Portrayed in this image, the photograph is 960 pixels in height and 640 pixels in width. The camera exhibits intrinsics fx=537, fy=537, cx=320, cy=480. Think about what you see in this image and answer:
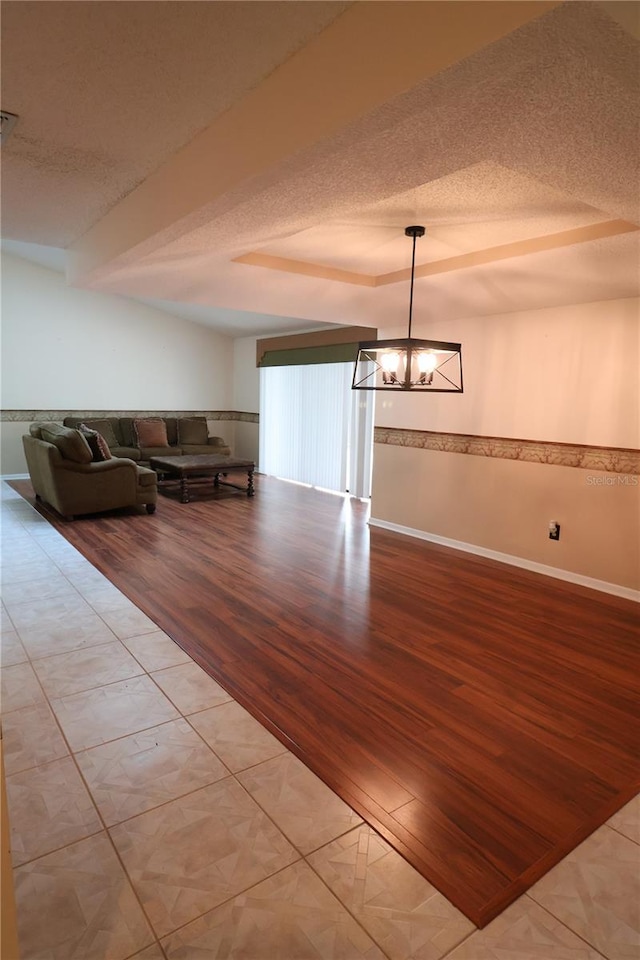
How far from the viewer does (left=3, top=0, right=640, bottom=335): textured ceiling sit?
1231mm

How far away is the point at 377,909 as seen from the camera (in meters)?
1.45

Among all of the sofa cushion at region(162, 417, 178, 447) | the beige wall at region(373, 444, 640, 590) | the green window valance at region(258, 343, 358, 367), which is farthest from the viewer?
the sofa cushion at region(162, 417, 178, 447)

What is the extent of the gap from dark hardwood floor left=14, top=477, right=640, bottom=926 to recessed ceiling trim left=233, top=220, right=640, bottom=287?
2.22 m

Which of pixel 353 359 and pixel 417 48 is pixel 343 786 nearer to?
pixel 417 48

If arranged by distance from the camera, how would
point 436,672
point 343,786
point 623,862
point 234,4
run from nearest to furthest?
point 234,4 → point 623,862 → point 343,786 → point 436,672

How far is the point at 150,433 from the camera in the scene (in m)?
8.20

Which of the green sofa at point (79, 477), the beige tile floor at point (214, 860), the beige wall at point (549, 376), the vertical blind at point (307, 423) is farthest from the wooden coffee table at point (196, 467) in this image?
the beige tile floor at point (214, 860)

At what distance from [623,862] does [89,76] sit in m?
2.93

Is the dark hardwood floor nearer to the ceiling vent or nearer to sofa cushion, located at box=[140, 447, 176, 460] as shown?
the ceiling vent

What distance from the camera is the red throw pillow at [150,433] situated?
8.13 m

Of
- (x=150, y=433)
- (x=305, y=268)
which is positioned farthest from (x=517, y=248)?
(x=150, y=433)

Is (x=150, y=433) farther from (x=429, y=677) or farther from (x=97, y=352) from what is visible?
(x=429, y=677)

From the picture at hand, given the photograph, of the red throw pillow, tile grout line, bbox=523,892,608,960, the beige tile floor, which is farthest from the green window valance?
tile grout line, bbox=523,892,608,960

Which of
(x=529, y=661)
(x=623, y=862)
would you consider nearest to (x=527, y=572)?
(x=529, y=661)
